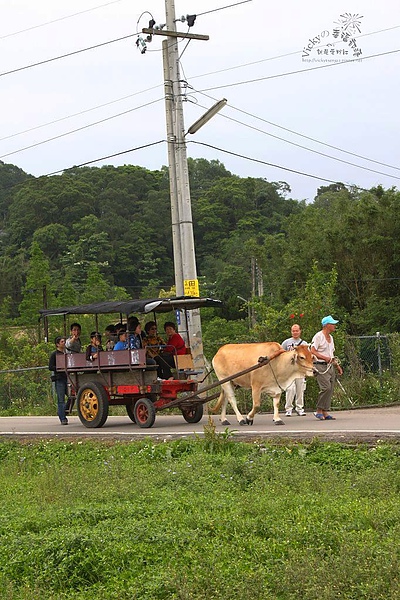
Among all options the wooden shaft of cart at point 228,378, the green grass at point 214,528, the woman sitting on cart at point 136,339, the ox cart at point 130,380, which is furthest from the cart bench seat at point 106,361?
the green grass at point 214,528

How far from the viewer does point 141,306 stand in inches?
744

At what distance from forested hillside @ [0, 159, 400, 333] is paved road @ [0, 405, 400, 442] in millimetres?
34811

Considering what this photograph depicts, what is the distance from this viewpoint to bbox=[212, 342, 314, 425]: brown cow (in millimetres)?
19078

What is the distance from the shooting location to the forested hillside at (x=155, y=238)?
59.8 metres

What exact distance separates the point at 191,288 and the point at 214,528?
13728 mm

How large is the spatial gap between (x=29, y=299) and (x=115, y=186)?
3230cm

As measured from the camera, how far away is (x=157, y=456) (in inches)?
600

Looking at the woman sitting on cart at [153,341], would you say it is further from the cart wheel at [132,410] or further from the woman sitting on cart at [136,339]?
the cart wheel at [132,410]

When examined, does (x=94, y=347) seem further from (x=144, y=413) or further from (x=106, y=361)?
(x=144, y=413)

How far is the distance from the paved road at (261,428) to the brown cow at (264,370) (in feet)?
1.69

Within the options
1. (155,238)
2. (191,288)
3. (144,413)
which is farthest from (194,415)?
(155,238)

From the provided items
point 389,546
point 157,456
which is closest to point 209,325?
point 157,456

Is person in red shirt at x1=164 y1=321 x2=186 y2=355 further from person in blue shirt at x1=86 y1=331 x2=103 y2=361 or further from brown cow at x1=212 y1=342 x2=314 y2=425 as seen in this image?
person in blue shirt at x1=86 y1=331 x2=103 y2=361

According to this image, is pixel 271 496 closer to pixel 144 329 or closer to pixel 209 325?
pixel 144 329
